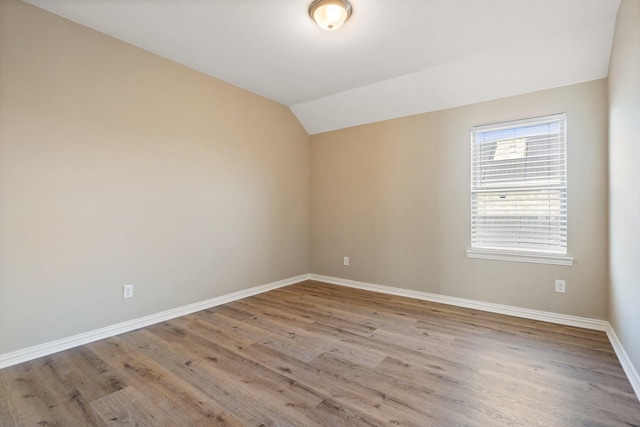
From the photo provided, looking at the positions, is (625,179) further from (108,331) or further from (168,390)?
(108,331)

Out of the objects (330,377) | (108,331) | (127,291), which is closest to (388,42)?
(330,377)

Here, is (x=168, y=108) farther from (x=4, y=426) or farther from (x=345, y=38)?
(x=4, y=426)

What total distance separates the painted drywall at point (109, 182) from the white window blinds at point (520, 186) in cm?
271

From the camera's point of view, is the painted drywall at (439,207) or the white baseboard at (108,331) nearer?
the white baseboard at (108,331)

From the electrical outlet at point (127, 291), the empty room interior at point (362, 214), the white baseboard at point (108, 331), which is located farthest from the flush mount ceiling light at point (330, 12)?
the white baseboard at point (108, 331)

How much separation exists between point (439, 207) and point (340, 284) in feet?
5.89

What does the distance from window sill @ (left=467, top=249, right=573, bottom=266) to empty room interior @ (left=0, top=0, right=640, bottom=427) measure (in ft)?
0.06

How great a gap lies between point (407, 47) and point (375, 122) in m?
1.34

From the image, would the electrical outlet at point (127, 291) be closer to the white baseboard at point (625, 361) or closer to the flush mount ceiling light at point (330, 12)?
the flush mount ceiling light at point (330, 12)

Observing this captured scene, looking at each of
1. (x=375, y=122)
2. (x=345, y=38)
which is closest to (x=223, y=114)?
(x=345, y=38)

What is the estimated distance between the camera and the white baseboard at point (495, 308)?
2699mm

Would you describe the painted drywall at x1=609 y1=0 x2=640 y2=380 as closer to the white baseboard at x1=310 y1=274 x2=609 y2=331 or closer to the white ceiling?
the white baseboard at x1=310 y1=274 x2=609 y2=331

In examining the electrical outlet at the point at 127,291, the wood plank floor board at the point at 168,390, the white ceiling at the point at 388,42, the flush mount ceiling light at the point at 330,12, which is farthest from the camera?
the electrical outlet at the point at 127,291

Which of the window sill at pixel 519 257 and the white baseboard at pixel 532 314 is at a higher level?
the window sill at pixel 519 257
